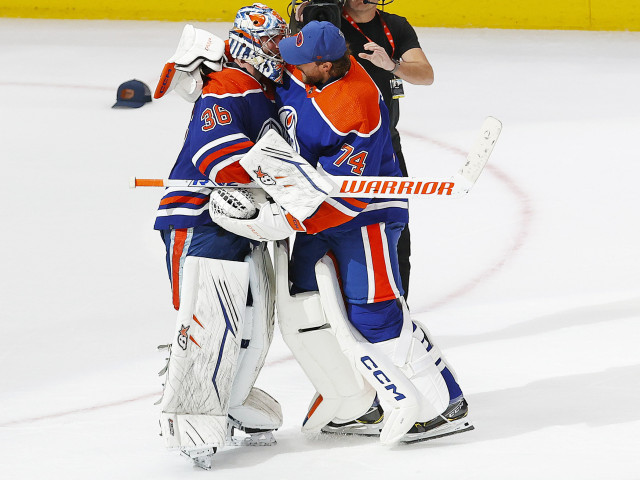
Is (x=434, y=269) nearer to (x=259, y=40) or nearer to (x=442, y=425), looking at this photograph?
(x=442, y=425)

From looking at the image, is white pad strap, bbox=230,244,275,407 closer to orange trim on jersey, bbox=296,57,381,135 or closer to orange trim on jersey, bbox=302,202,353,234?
orange trim on jersey, bbox=302,202,353,234

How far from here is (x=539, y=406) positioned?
296cm

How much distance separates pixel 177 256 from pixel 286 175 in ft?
1.13

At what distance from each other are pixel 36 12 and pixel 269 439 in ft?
18.2

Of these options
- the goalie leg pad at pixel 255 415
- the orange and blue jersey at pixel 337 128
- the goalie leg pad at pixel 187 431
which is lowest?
the goalie leg pad at pixel 187 431

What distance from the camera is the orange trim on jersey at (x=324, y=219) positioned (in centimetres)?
253

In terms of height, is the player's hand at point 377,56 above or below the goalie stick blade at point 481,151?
above

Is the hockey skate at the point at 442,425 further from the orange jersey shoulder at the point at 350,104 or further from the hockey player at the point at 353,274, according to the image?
the orange jersey shoulder at the point at 350,104

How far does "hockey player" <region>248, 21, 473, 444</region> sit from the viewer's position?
249 centimetres

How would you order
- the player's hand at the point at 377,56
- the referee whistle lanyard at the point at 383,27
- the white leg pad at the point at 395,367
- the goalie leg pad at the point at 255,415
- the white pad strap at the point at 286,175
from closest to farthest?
1. the white pad strap at the point at 286,175
2. the white leg pad at the point at 395,367
3. the goalie leg pad at the point at 255,415
4. the player's hand at the point at 377,56
5. the referee whistle lanyard at the point at 383,27

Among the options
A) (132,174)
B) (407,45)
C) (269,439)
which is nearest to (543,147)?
(132,174)

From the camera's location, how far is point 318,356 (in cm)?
272

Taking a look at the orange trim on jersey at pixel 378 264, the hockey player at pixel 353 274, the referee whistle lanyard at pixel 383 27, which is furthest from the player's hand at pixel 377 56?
the orange trim on jersey at pixel 378 264

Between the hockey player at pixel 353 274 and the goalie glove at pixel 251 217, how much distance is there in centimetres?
6
